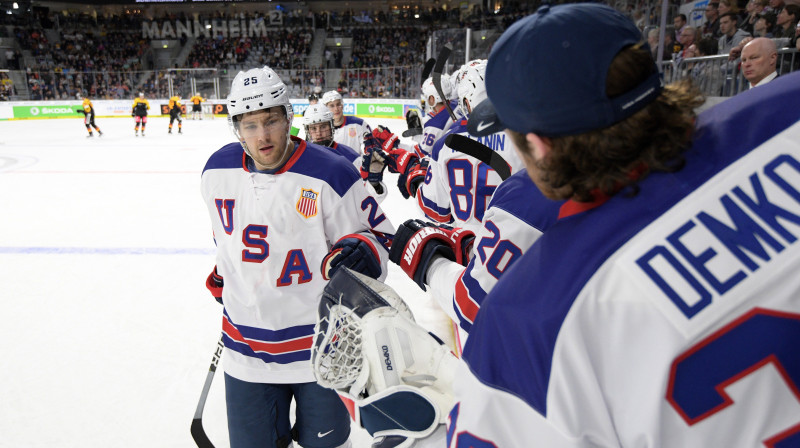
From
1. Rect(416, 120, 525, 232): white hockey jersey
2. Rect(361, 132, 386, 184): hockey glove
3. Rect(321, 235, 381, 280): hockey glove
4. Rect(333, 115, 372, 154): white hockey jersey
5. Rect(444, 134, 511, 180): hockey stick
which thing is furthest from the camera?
Rect(333, 115, 372, 154): white hockey jersey

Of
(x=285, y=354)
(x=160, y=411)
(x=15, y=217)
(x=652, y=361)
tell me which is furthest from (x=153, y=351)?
(x=15, y=217)

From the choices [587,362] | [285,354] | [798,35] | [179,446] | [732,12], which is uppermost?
[732,12]

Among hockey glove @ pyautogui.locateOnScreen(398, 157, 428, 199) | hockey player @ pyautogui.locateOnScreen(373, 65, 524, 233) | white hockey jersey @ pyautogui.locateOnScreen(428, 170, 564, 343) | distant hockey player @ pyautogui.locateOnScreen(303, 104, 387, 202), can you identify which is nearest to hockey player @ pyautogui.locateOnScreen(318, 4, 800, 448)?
white hockey jersey @ pyautogui.locateOnScreen(428, 170, 564, 343)

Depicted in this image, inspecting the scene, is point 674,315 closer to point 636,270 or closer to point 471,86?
point 636,270

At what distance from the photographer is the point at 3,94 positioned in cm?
1870

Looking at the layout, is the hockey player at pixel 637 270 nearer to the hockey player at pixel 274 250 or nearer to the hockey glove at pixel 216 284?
the hockey player at pixel 274 250

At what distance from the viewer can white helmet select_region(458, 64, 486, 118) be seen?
2467mm

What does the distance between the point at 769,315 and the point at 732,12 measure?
6.24 metres

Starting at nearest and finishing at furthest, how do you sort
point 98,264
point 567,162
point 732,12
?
1. point 567,162
2. point 98,264
3. point 732,12

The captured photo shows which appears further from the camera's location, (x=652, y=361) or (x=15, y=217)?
(x=15, y=217)

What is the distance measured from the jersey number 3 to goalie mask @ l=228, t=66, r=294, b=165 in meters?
1.58

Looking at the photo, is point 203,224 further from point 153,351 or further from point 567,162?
point 567,162

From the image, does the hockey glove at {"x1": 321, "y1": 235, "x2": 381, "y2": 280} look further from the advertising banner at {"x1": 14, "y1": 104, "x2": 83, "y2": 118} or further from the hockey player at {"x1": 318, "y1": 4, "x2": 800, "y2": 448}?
the advertising banner at {"x1": 14, "y1": 104, "x2": 83, "y2": 118}

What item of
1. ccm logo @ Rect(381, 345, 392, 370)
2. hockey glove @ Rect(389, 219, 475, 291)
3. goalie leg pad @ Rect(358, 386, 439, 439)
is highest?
hockey glove @ Rect(389, 219, 475, 291)
